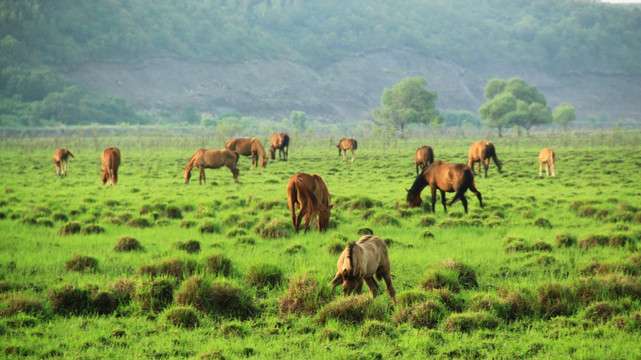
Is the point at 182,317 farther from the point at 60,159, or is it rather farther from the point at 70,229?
the point at 60,159

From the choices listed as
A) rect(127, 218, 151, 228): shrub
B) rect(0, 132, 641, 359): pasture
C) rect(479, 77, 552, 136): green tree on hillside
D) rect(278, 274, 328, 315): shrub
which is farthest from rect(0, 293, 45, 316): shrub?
rect(479, 77, 552, 136): green tree on hillside

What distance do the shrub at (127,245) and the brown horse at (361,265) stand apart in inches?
217

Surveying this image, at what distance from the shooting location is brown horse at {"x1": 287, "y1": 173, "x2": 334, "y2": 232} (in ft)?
41.0

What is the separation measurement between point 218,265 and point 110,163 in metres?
17.5

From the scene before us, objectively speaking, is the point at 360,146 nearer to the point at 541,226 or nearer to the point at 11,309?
the point at 541,226

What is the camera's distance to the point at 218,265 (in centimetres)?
931

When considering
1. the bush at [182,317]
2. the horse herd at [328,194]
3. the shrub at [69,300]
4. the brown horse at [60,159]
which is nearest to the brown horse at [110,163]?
the horse herd at [328,194]

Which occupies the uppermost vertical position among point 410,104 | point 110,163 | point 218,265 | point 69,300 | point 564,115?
point 410,104

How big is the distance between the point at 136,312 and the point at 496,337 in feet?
15.4

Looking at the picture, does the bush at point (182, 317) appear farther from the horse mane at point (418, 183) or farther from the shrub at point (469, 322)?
the horse mane at point (418, 183)

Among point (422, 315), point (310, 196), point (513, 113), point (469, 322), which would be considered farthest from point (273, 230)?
point (513, 113)

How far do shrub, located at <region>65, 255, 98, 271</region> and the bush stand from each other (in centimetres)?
303

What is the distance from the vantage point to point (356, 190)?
23297 mm

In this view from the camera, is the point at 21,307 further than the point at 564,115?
No
